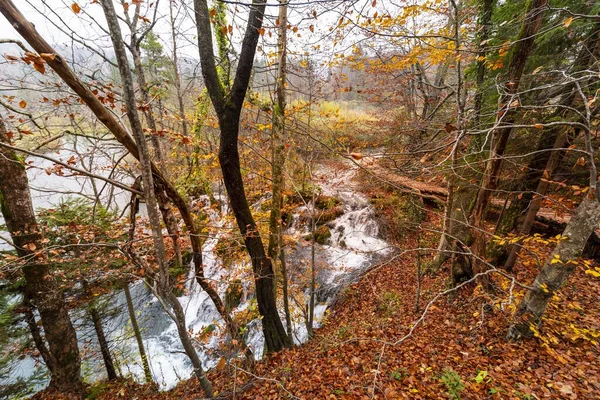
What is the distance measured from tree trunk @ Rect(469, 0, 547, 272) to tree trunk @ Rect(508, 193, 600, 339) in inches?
34.2

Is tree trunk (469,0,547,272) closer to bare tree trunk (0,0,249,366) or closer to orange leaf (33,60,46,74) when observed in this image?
bare tree trunk (0,0,249,366)

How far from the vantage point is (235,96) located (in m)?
3.43

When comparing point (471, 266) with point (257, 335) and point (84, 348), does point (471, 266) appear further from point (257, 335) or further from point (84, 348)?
point (84, 348)

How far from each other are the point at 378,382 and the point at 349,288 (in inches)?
167

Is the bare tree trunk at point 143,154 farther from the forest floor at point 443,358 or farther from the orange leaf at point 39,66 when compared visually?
the forest floor at point 443,358

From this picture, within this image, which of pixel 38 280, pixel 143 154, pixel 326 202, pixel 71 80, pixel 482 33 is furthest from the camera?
pixel 326 202

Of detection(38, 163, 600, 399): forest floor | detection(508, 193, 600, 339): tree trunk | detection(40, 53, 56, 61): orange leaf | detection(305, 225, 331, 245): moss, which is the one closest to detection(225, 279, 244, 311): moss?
detection(38, 163, 600, 399): forest floor

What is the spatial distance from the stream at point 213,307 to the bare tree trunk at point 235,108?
2.39 meters

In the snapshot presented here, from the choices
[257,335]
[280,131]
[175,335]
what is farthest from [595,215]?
[175,335]

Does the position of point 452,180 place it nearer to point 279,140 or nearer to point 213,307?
point 279,140

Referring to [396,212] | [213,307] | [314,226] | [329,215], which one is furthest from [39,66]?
[396,212]

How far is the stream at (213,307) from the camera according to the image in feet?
24.5

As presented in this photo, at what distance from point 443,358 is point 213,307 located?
7526 mm

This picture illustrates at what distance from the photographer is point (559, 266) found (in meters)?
3.16
